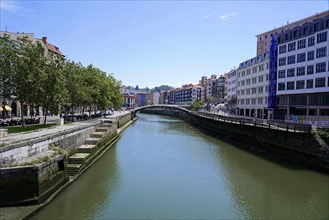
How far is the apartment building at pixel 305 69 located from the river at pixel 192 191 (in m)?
22.2

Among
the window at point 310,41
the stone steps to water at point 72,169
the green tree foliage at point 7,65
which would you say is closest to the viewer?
the stone steps to water at point 72,169

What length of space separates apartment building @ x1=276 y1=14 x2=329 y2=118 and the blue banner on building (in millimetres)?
1593

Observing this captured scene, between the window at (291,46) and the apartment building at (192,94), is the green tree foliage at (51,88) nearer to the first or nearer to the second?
the window at (291,46)

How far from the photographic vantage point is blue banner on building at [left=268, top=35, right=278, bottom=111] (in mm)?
59062

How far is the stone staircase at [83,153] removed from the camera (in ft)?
76.3

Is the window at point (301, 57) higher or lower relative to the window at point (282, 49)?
lower

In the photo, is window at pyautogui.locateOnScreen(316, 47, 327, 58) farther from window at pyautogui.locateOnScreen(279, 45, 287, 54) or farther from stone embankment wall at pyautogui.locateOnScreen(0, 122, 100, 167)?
stone embankment wall at pyautogui.locateOnScreen(0, 122, 100, 167)

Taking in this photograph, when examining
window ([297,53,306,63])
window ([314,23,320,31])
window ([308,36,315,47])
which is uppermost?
window ([314,23,320,31])

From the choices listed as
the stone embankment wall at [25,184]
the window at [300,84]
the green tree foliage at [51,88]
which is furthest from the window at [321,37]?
the stone embankment wall at [25,184]

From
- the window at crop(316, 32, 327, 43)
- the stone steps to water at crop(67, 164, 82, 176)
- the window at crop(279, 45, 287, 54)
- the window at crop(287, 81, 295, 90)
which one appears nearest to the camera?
the stone steps to water at crop(67, 164, 82, 176)

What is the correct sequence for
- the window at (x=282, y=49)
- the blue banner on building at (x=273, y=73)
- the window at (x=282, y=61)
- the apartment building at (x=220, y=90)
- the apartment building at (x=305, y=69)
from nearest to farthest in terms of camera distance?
the apartment building at (x=305, y=69)
the window at (x=282, y=49)
the window at (x=282, y=61)
the blue banner on building at (x=273, y=73)
the apartment building at (x=220, y=90)

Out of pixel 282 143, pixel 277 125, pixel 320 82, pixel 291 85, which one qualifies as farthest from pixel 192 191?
pixel 291 85

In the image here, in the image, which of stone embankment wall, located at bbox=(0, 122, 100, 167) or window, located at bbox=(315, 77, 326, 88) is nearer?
stone embankment wall, located at bbox=(0, 122, 100, 167)

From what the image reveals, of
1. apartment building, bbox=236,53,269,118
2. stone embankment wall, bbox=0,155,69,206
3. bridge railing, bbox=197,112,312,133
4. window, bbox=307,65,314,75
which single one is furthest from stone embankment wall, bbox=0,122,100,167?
apartment building, bbox=236,53,269,118
